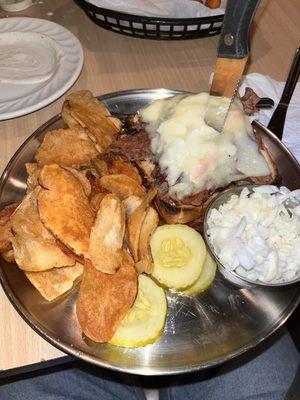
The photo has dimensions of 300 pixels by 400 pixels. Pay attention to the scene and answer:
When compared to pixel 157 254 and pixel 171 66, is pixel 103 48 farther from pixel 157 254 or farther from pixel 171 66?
pixel 157 254

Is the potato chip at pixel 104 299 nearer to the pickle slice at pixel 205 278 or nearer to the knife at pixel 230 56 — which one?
the pickle slice at pixel 205 278

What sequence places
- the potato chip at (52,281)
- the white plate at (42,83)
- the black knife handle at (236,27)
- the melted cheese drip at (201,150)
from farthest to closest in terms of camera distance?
1. the white plate at (42,83)
2. the melted cheese drip at (201,150)
3. the potato chip at (52,281)
4. the black knife handle at (236,27)

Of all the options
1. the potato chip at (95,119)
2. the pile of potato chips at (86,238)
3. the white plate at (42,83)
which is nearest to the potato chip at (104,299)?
the pile of potato chips at (86,238)

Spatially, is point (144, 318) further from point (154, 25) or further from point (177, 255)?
point (154, 25)

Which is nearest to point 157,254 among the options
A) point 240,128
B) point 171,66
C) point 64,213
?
point 64,213

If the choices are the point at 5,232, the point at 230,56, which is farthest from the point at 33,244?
the point at 230,56

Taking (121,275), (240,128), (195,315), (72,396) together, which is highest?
(240,128)
